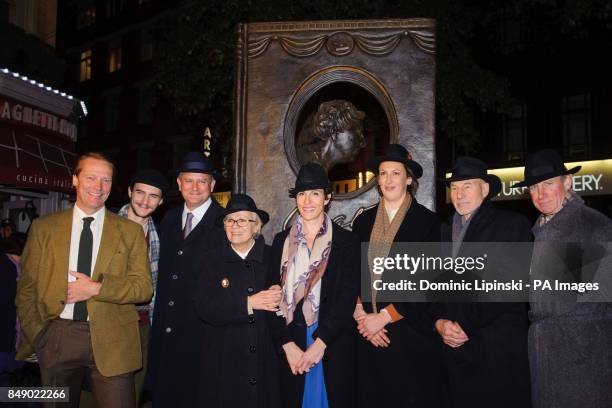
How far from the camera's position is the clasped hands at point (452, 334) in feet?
10.9

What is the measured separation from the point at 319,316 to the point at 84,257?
5.03 feet

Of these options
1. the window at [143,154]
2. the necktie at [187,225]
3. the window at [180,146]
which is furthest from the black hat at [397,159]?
the window at [143,154]

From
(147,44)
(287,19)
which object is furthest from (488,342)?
(147,44)

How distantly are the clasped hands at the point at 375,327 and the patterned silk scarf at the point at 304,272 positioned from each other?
1.08 feet

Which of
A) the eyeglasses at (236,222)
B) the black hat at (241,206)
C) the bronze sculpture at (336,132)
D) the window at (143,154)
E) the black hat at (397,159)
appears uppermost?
the window at (143,154)

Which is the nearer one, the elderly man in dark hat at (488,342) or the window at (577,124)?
the elderly man in dark hat at (488,342)

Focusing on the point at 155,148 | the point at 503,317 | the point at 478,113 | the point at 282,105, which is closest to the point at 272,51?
the point at 282,105

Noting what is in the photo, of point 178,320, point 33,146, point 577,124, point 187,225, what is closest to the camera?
point 178,320

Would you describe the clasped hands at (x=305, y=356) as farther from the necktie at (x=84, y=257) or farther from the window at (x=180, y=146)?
the window at (x=180, y=146)

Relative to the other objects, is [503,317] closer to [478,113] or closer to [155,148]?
[478,113]

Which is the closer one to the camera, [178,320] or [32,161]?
[178,320]

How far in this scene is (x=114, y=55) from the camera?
27484 millimetres

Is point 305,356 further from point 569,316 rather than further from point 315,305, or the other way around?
point 569,316

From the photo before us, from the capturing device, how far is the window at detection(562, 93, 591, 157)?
15508mm
